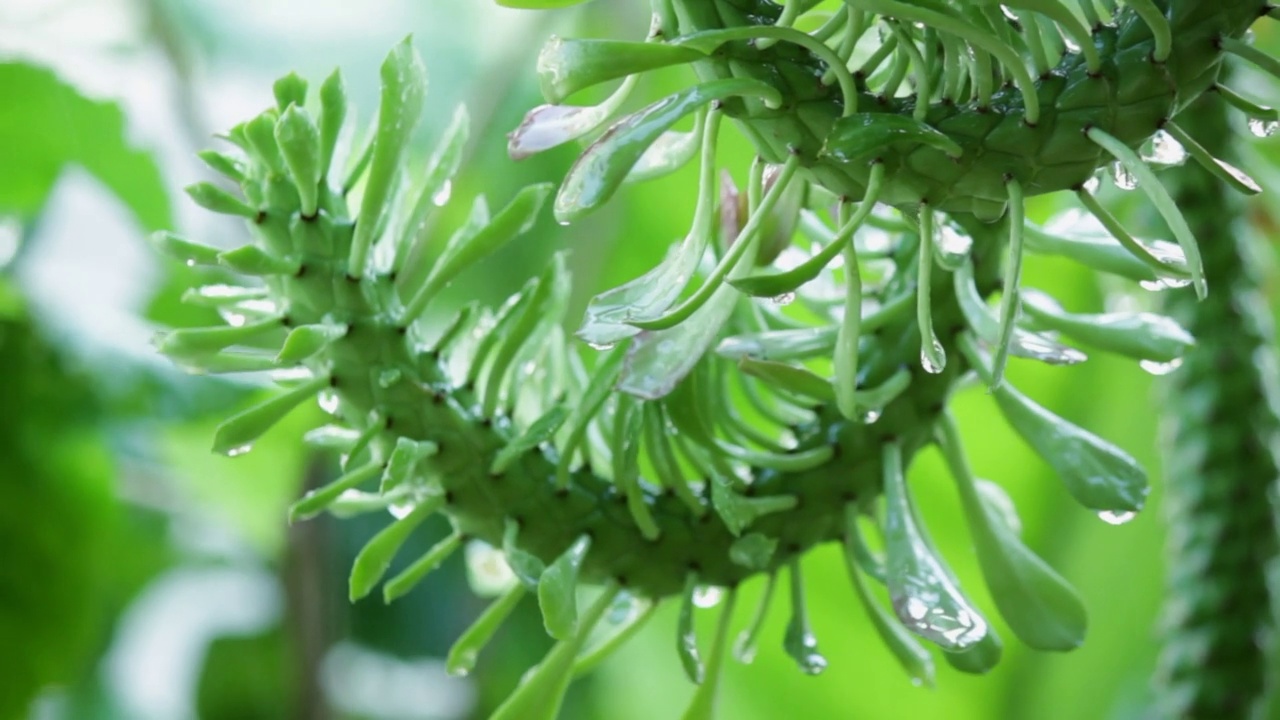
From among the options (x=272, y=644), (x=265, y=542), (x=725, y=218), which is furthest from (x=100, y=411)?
(x=725, y=218)

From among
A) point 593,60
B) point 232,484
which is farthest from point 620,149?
point 232,484

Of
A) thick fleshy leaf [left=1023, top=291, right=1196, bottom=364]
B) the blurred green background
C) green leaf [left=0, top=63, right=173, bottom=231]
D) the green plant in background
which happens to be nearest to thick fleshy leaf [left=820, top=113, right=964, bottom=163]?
the green plant in background

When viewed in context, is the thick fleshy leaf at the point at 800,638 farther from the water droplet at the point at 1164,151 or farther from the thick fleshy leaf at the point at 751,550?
the water droplet at the point at 1164,151

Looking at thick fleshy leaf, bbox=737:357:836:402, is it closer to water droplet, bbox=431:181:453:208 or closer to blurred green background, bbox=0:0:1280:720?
water droplet, bbox=431:181:453:208

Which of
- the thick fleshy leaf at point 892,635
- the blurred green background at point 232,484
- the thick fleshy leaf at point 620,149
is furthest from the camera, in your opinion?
the blurred green background at point 232,484

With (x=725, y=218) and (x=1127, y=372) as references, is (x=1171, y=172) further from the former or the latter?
(x=1127, y=372)

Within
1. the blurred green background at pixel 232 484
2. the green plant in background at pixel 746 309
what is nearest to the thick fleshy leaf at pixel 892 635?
the green plant in background at pixel 746 309

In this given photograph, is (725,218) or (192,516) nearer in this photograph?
(725,218)
